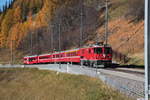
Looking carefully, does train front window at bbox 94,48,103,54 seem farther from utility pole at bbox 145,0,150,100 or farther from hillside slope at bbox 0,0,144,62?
utility pole at bbox 145,0,150,100

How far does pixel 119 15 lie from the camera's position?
243 ft

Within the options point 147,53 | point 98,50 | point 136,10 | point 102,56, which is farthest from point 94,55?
point 147,53

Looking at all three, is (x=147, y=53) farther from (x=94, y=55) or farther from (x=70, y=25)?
(x=70, y=25)

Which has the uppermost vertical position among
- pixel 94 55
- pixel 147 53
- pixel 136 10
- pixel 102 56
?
pixel 136 10

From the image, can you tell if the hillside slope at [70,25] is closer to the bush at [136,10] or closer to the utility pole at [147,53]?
the bush at [136,10]

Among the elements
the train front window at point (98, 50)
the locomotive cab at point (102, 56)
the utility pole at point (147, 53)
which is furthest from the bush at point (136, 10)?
the utility pole at point (147, 53)

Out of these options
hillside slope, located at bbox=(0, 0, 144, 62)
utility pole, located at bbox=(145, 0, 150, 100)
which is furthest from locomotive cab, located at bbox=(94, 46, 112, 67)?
utility pole, located at bbox=(145, 0, 150, 100)

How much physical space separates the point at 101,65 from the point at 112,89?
68.6 ft

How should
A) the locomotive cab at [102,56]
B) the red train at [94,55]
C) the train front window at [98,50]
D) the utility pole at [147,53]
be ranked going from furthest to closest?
the train front window at [98,50]
the red train at [94,55]
the locomotive cab at [102,56]
the utility pole at [147,53]

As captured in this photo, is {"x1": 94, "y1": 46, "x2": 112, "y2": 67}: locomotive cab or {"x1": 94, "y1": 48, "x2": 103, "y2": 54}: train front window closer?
{"x1": 94, "y1": 46, "x2": 112, "y2": 67}: locomotive cab

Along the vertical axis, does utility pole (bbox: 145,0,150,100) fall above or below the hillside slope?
below

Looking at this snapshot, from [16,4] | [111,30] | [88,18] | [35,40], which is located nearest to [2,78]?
[111,30]

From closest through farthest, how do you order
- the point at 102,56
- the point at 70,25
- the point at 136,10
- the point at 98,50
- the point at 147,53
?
the point at 147,53 < the point at 102,56 < the point at 98,50 < the point at 136,10 < the point at 70,25

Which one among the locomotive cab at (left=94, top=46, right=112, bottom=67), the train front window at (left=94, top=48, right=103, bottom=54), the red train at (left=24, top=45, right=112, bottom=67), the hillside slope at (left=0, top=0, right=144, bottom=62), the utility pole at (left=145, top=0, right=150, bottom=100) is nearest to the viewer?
the utility pole at (left=145, top=0, right=150, bottom=100)
